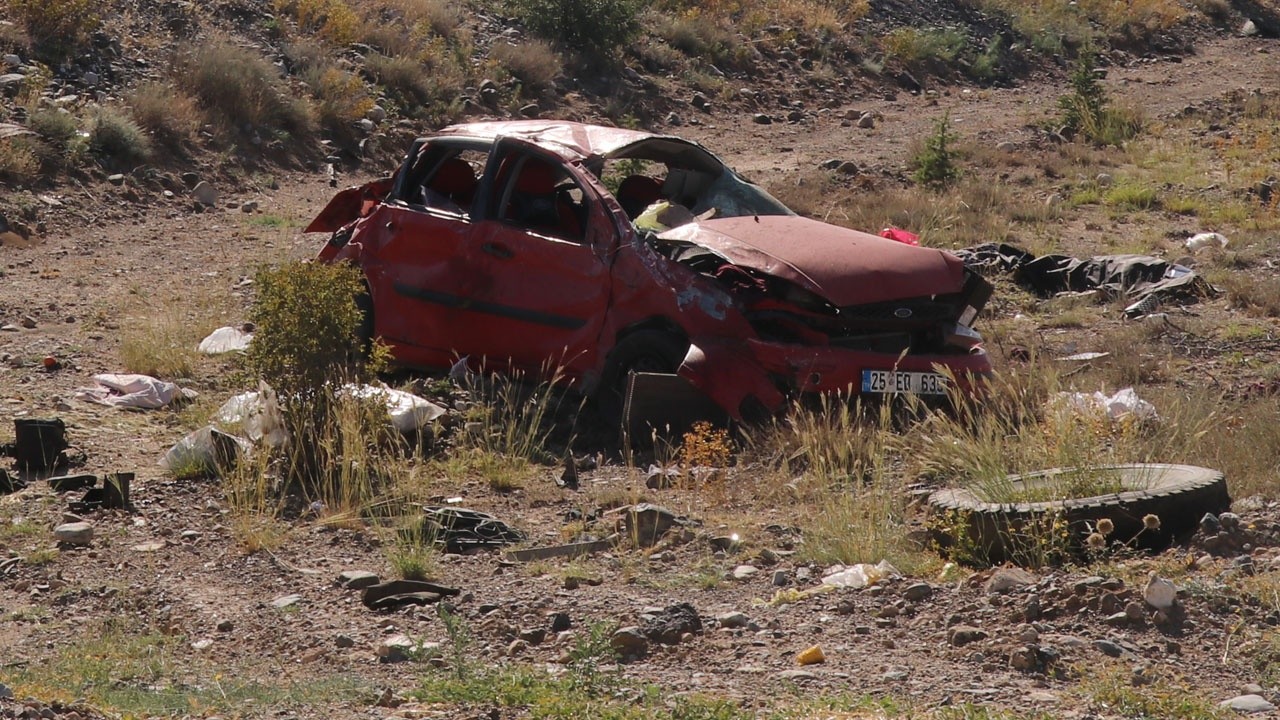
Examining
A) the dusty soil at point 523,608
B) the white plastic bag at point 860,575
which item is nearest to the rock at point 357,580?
the dusty soil at point 523,608

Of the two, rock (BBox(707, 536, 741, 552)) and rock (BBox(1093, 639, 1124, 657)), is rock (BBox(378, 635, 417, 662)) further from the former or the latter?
rock (BBox(1093, 639, 1124, 657))

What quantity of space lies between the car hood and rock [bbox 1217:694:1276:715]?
3.49m

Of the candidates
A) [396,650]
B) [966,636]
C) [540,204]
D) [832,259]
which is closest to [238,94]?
[540,204]

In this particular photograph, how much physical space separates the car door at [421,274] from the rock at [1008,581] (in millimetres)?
Result: 4004

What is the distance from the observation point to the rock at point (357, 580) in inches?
235

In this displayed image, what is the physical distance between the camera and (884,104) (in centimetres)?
2370

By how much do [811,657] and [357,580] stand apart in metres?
1.95

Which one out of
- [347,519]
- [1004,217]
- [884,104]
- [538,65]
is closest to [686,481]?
[347,519]

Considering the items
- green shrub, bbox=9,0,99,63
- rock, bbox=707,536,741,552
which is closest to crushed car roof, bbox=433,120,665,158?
rock, bbox=707,536,741,552

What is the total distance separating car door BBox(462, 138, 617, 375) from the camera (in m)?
8.27

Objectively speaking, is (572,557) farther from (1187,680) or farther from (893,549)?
(1187,680)

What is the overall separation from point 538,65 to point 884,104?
227 inches

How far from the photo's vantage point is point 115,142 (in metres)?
15.6

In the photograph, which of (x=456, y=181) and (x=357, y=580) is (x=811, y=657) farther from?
(x=456, y=181)
